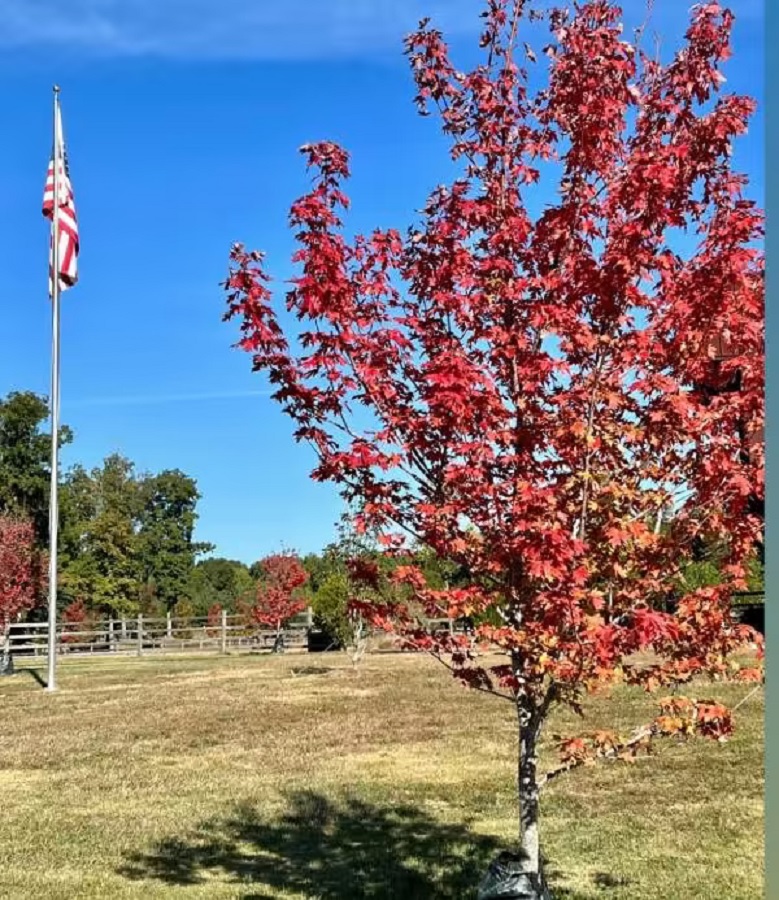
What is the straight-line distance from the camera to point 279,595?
110 ft

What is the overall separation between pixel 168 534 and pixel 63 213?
37670mm

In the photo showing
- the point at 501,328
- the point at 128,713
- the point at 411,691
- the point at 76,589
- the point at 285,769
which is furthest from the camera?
the point at 76,589

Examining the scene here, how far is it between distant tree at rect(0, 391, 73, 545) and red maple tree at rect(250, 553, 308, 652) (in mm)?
13265

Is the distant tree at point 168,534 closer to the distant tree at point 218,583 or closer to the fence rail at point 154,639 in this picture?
the distant tree at point 218,583

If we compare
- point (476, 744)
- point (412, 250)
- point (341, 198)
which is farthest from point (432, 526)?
point (476, 744)

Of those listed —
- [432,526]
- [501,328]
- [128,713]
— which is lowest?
[128,713]

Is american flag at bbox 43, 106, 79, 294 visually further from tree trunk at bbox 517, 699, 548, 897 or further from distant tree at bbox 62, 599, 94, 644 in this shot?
distant tree at bbox 62, 599, 94, 644

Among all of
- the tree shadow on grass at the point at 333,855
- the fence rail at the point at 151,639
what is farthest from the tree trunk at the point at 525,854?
the fence rail at the point at 151,639

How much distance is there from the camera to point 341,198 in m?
5.05

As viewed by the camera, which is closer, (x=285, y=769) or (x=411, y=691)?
(x=285, y=769)

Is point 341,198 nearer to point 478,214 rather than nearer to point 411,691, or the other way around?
point 478,214

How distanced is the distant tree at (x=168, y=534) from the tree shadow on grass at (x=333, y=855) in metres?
45.6

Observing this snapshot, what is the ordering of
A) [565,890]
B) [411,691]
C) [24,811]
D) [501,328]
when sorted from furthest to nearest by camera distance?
[411,691]
[24,811]
[565,890]
[501,328]

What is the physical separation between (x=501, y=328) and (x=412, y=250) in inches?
26.6
